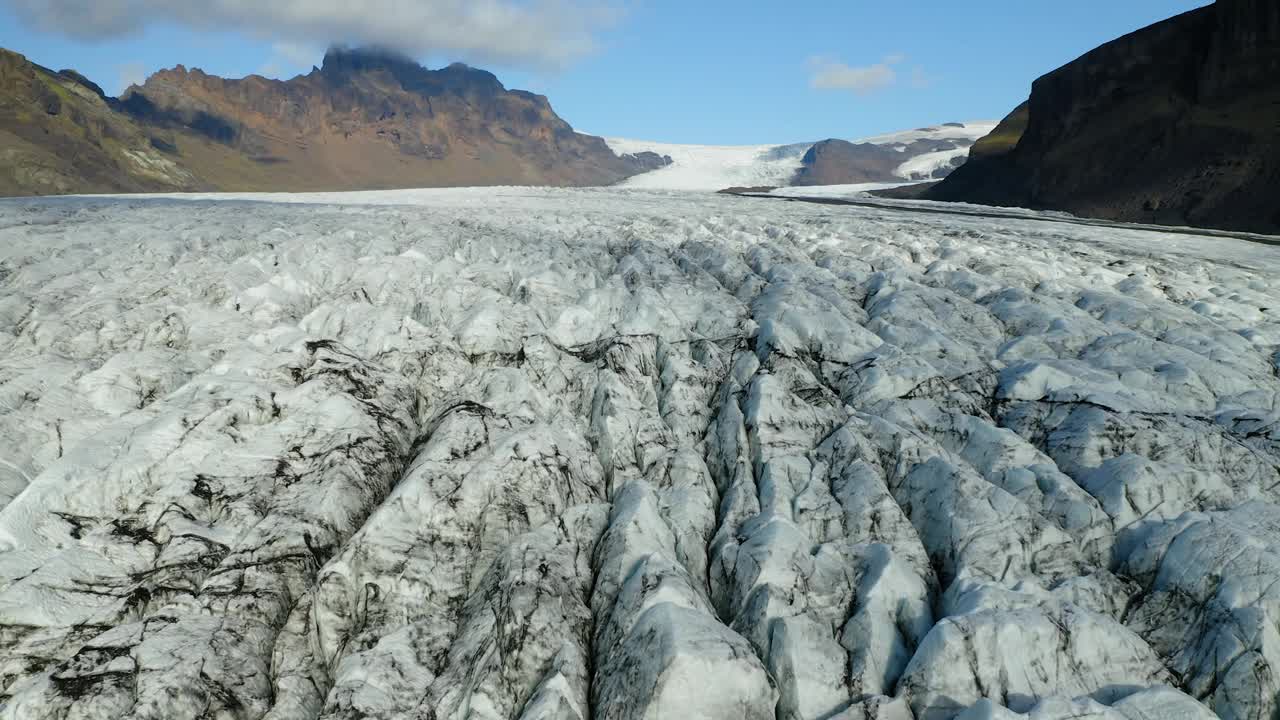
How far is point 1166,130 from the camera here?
63688 millimetres

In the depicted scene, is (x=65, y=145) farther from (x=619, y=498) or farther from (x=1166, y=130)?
(x=619, y=498)

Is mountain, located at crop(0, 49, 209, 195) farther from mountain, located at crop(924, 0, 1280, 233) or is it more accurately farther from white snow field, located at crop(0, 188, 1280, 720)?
mountain, located at crop(924, 0, 1280, 233)

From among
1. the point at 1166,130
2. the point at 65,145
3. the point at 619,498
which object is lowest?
the point at 619,498

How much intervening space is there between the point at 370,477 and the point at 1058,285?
17.3 meters

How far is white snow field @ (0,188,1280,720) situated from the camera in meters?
8.20

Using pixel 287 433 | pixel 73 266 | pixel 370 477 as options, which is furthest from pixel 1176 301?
pixel 73 266

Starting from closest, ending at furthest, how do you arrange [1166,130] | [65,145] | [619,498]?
[619,498], [1166,130], [65,145]

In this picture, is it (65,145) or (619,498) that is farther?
(65,145)

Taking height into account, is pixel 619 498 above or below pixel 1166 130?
below

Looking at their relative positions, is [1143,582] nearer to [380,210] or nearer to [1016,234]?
[1016,234]

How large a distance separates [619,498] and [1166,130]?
240 feet

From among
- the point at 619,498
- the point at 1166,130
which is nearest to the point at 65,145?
the point at 1166,130

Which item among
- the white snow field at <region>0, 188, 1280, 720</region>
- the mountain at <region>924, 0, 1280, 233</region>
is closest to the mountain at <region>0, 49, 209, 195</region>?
the white snow field at <region>0, 188, 1280, 720</region>

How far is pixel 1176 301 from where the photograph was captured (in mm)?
18516
